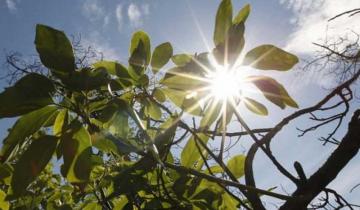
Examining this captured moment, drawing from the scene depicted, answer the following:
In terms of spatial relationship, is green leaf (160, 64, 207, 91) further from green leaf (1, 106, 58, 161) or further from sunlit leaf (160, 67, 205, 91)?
green leaf (1, 106, 58, 161)

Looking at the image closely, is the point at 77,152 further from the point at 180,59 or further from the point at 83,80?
the point at 180,59

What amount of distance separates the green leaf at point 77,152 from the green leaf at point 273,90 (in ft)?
0.94

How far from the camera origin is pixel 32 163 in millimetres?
622

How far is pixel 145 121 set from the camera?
0.88 m

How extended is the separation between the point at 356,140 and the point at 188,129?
0.91ft

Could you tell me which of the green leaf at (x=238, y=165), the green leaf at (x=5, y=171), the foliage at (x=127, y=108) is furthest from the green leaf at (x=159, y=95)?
the green leaf at (x=5, y=171)

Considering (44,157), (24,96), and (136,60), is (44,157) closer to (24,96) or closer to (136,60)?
(24,96)

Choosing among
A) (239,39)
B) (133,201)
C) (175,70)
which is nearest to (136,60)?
(175,70)

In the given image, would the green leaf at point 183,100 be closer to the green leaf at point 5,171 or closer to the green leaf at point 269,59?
the green leaf at point 269,59

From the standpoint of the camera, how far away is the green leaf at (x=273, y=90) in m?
0.68

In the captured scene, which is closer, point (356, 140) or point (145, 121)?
point (356, 140)

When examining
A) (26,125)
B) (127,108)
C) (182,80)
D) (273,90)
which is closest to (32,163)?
(26,125)

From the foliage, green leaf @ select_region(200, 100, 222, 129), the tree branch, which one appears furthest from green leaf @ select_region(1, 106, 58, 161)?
the tree branch

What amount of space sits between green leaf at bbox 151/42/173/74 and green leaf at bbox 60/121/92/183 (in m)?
0.21
